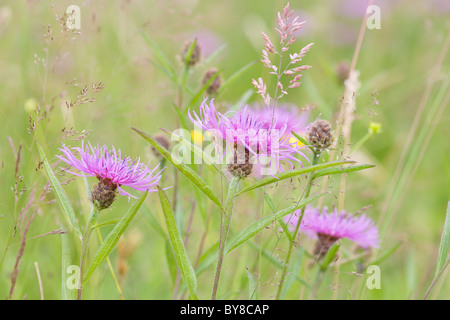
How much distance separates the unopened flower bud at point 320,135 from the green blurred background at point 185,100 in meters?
0.04

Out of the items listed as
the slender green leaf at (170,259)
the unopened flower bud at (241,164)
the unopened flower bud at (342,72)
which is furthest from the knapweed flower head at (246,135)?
the unopened flower bud at (342,72)

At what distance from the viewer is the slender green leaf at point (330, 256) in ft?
3.67

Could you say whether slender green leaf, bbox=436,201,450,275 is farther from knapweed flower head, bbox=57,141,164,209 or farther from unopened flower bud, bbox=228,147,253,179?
knapweed flower head, bbox=57,141,164,209

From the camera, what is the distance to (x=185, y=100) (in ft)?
8.59

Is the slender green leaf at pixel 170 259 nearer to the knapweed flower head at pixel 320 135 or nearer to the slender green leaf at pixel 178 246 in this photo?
the slender green leaf at pixel 178 246

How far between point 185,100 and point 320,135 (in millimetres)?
1614

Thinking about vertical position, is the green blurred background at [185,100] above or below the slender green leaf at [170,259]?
above

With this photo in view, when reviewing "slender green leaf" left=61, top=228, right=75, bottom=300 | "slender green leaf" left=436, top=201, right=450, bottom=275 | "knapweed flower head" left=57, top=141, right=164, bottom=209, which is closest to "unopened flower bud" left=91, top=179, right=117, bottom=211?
"knapweed flower head" left=57, top=141, right=164, bottom=209

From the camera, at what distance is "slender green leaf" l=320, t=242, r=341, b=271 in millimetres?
1118

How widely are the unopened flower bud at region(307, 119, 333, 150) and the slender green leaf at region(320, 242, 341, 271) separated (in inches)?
8.4
